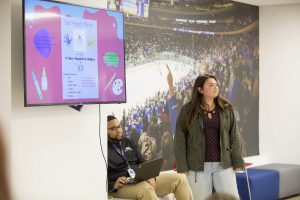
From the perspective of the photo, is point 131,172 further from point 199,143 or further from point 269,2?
point 269,2

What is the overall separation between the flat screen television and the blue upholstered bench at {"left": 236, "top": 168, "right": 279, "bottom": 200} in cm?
294

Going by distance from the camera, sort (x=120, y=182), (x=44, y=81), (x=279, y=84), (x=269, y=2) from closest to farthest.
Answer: (x=44, y=81) → (x=120, y=182) → (x=269, y=2) → (x=279, y=84)

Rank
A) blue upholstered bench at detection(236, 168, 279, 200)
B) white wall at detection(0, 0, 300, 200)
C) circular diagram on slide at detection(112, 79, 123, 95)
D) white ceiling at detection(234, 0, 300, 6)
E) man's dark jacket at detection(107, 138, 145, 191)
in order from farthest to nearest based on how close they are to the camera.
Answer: white ceiling at detection(234, 0, 300, 6)
blue upholstered bench at detection(236, 168, 279, 200)
man's dark jacket at detection(107, 138, 145, 191)
circular diagram on slide at detection(112, 79, 123, 95)
white wall at detection(0, 0, 300, 200)

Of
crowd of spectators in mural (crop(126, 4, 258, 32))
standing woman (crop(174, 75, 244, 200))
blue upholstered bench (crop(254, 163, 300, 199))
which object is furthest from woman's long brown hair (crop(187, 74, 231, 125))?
blue upholstered bench (crop(254, 163, 300, 199))

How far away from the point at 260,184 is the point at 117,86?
3232mm

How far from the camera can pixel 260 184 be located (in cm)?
684

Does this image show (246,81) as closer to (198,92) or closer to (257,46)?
(257,46)

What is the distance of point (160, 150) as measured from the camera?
6.30m

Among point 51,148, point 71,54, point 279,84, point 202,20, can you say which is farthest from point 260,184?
point 71,54

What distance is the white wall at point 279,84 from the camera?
7.92m

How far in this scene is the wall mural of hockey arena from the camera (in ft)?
19.6

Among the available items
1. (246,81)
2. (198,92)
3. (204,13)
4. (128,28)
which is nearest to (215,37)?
(204,13)

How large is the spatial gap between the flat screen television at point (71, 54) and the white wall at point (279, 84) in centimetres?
418

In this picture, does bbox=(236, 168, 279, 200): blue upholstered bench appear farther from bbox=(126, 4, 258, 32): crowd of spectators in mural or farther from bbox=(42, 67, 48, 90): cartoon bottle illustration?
bbox=(42, 67, 48, 90): cartoon bottle illustration
